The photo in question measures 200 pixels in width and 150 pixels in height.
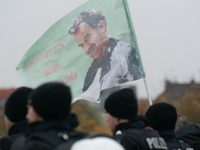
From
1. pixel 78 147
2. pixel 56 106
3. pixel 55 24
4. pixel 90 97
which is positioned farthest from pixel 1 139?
pixel 55 24

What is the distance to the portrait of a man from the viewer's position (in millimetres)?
5545

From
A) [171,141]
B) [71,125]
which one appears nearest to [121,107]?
[171,141]

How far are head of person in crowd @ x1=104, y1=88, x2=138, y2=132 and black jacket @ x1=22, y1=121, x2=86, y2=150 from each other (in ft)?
3.59

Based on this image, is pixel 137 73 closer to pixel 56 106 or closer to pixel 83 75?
pixel 83 75

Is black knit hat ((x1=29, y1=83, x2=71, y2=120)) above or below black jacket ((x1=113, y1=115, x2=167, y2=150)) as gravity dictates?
above

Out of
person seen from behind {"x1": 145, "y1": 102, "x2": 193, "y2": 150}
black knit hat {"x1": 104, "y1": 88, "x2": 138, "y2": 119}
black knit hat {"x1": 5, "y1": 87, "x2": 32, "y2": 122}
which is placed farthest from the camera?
person seen from behind {"x1": 145, "y1": 102, "x2": 193, "y2": 150}

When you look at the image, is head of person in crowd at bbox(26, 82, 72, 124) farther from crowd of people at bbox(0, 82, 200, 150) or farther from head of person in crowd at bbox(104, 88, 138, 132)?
head of person in crowd at bbox(104, 88, 138, 132)

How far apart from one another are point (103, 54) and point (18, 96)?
2339 millimetres

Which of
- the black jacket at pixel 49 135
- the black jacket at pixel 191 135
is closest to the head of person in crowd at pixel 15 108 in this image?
the black jacket at pixel 49 135

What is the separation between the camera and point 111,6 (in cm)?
587

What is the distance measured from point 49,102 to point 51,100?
0.02 metres

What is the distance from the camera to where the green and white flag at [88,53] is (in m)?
5.59

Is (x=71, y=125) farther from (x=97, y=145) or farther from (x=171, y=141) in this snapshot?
(x=171, y=141)

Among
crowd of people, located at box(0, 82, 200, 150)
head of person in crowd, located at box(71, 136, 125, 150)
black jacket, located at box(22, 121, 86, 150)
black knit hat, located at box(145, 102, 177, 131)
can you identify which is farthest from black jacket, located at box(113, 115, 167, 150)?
head of person in crowd, located at box(71, 136, 125, 150)
